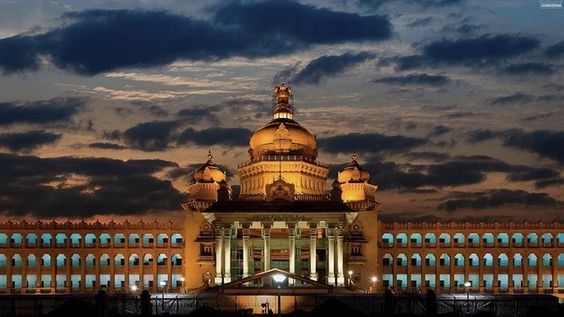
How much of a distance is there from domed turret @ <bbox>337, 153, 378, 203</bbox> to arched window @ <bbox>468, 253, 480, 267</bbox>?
54.3ft

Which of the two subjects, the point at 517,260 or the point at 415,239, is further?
the point at 415,239

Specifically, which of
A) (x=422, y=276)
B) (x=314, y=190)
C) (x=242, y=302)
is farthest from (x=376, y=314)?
(x=422, y=276)

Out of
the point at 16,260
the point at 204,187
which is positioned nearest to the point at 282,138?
the point at 204,187

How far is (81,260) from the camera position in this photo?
145250mm

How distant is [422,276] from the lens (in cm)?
14538

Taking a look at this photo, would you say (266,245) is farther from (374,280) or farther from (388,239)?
(388,239)

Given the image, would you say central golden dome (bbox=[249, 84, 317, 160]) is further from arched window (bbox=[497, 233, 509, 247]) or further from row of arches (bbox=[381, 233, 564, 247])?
arched window (bbox=[497, 233, 509, 247])

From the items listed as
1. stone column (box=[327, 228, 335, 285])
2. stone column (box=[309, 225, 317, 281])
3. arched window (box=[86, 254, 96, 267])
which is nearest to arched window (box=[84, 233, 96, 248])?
arched window (box=[86, 254, 96, 267])

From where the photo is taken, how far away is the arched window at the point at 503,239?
14598 centimetres

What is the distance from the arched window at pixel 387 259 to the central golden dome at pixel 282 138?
16.6m

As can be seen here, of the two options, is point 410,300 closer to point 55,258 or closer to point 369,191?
point 369,191

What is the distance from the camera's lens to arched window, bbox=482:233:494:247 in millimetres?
145750

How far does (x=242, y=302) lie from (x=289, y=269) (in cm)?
2657

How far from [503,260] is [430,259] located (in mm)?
9326
